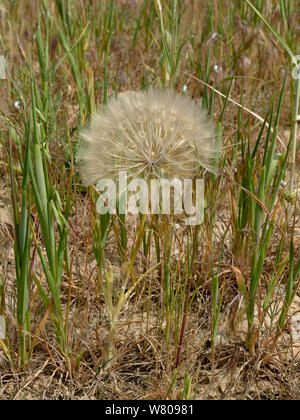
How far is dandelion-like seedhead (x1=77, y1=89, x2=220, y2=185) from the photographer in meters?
1.65

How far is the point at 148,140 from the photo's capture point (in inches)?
65.6

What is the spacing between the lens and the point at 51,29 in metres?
3.32

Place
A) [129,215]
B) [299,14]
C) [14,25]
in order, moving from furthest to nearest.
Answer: [299,14]
[14,25]
[129,215]

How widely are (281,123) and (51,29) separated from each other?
1.52 m

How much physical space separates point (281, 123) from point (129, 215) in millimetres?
1108

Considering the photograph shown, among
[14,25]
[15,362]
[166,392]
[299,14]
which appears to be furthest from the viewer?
[299,14]

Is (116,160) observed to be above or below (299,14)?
below

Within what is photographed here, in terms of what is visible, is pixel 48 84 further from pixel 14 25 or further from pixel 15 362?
pixel 14 25

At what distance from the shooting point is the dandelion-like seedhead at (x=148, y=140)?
5.41 feet

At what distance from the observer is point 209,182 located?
6.42 feet

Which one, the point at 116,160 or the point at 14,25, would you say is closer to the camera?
the point at 116,160

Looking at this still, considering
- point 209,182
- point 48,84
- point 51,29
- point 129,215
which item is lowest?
point 129,215
